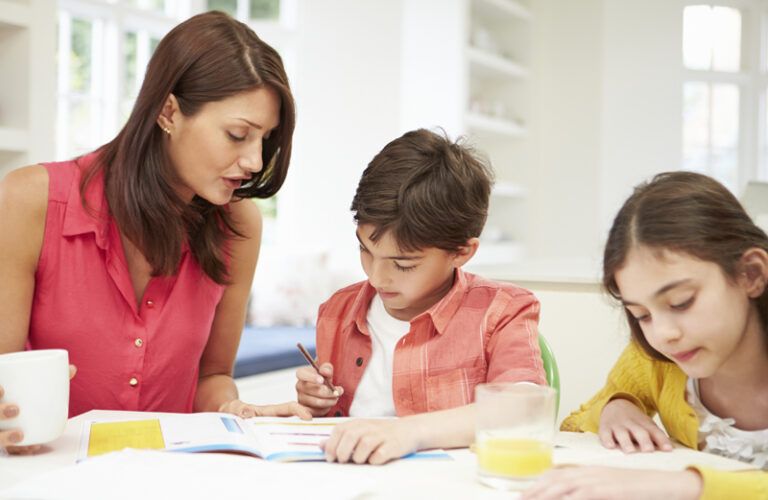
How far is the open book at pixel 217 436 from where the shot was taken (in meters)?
1.09

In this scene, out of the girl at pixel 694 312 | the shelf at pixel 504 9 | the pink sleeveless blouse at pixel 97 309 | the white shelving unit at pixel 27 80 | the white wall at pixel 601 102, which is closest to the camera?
the girl at pixel 694 312

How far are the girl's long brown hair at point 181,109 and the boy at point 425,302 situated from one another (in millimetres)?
290

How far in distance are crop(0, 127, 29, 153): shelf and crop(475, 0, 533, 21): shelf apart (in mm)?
3577

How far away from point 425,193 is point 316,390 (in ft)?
1.28

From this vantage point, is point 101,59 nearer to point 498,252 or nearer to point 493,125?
point 493,125

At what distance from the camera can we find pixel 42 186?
1.51 metres

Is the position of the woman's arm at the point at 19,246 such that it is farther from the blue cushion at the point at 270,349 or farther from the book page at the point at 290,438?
the blue cushion at the point at 270,349

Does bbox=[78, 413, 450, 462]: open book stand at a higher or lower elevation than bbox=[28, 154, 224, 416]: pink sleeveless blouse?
lower

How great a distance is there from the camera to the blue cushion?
3.64 m

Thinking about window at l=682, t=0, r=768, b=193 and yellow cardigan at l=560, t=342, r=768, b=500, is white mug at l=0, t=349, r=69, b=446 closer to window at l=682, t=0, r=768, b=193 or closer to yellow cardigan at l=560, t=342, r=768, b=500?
yellow cardigan at l=560, t=342, r=768, b=500

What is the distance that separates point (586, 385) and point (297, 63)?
3.50 metres

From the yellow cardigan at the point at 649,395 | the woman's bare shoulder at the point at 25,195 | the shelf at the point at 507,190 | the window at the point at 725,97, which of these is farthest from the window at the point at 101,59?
the window at the point at 725,97

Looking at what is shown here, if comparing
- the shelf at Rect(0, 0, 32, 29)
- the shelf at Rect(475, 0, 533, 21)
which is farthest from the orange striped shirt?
the shelf at Rect(475, 0, 533, 21)

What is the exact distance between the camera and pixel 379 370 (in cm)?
156
